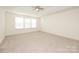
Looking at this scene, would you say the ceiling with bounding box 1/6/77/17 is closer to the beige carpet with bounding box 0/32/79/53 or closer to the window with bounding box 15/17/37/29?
the window with bounding box 15/17/37/29

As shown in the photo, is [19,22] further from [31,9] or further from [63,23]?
[63,23]

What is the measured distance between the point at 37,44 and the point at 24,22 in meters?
0.52

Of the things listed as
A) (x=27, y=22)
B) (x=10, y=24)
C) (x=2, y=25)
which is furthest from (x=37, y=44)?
(x=2, y=25)

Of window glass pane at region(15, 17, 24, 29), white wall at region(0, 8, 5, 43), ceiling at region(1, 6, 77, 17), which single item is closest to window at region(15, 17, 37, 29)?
window glass pane at region(15, 17, 24, 29)

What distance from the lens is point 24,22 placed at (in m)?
1.70

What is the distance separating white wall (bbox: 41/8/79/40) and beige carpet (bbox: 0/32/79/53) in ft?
0.36

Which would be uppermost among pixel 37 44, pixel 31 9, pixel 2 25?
pixel 31 9

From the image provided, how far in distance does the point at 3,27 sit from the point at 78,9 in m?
1.50

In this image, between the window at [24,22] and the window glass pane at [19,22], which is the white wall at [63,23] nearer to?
the window at [24,22]

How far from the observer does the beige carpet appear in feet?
5.17
